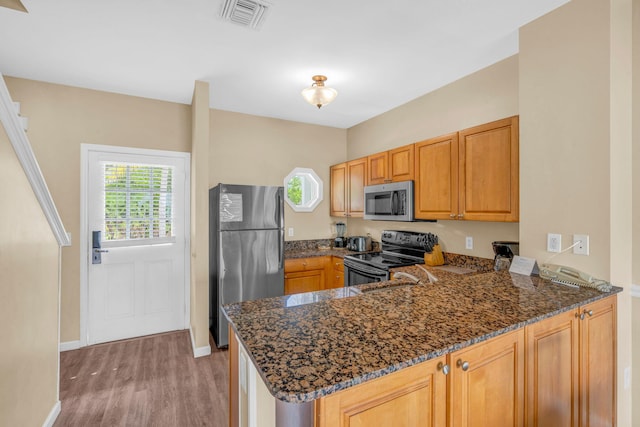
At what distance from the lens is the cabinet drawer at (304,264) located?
3527 millimetres

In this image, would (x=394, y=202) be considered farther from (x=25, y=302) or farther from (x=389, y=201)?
(x=25, y=302)

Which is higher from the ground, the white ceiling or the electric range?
the white ceiling

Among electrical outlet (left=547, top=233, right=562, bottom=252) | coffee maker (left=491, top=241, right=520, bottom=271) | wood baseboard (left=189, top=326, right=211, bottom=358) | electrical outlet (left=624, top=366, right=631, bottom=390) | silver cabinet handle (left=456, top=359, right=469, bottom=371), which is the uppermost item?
electrical outlet (left=547, top=233, right=562, bottom=252)

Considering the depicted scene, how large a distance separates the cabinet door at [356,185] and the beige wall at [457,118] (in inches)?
13.6

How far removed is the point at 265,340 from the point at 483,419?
2.79ft

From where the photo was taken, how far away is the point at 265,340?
1.01 metres

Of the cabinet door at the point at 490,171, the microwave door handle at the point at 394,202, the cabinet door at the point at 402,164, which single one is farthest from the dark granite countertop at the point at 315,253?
the cabinet door at the point at 490,171

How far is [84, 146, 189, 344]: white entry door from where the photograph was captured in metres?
3.12

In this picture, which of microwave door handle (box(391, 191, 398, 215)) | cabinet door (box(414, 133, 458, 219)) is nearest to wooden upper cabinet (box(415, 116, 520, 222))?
cabinet door (box(414, 133, 458, 219))

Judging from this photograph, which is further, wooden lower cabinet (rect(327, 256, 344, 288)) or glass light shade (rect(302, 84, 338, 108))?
wooden lower cabinet (rect(327, 256, 344, 288))

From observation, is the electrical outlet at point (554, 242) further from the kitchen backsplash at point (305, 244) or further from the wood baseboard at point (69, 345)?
the wood baseboard at point (69, 345)

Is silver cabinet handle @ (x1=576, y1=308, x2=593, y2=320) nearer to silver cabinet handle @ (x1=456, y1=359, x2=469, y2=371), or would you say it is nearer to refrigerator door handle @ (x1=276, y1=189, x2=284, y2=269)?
silver cabinet handle @ (x1=456, y1=359, x2=469, y2=371)

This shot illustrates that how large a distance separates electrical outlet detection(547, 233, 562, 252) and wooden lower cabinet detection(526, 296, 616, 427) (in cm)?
35

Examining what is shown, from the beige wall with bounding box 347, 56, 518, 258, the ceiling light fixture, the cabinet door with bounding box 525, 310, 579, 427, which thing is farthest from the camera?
the ceiling light fixture
